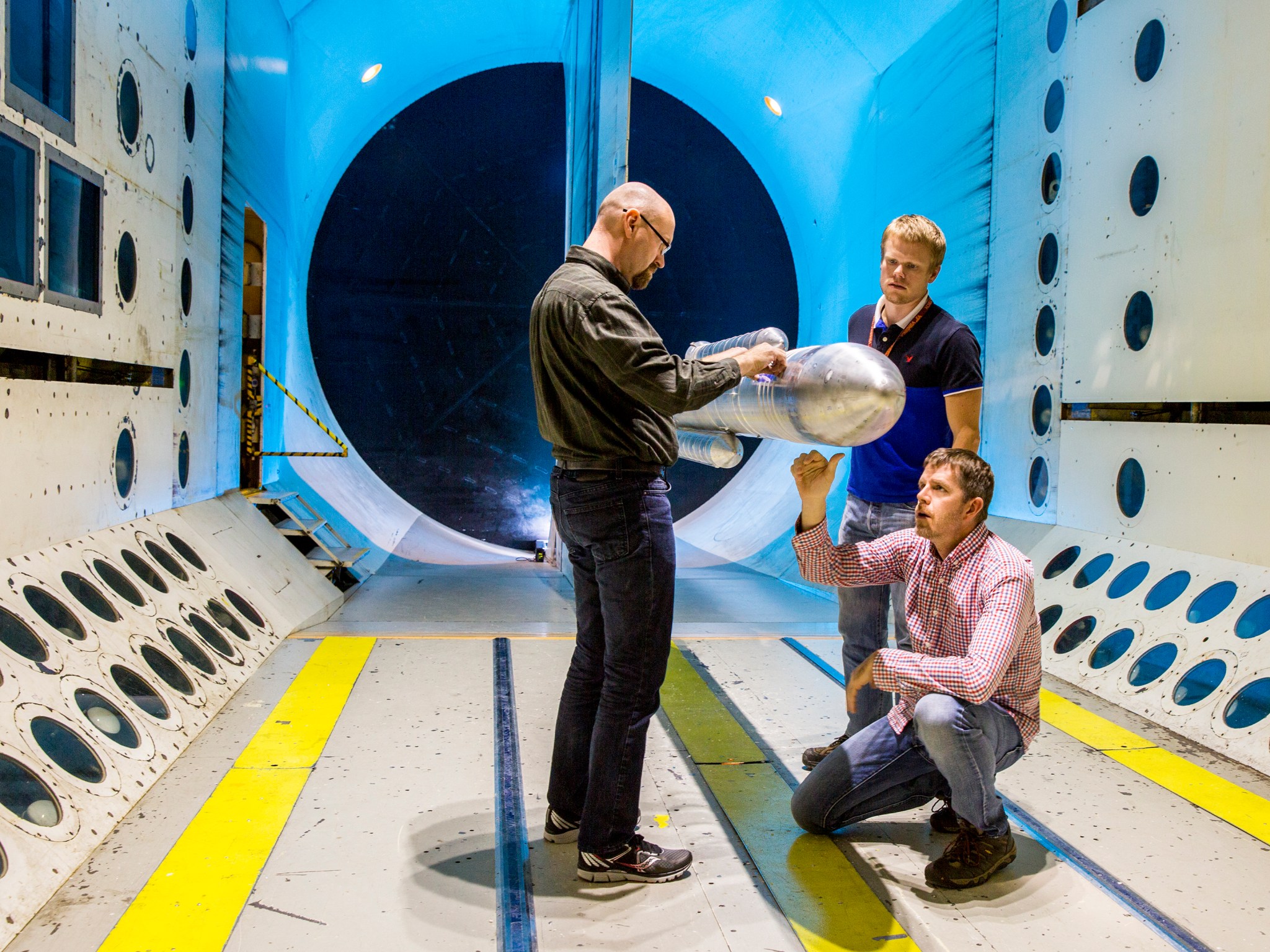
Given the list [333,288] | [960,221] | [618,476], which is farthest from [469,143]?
[618,476]

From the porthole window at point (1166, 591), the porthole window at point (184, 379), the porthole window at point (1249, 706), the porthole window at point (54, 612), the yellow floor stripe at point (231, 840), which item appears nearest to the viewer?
the yellow floor stripe at point (231, 840)

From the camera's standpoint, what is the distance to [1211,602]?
414 centimetres

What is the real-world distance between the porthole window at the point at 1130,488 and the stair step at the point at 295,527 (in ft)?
16.8

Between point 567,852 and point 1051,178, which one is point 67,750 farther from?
point 1051,178

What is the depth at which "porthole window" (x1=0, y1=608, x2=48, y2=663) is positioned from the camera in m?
3.05

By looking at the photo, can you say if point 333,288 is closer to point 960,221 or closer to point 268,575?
point 268,575

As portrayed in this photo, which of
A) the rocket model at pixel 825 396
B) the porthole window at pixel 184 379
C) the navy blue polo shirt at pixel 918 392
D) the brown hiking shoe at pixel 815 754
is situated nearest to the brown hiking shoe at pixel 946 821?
the brown hiking shoe at pixel 815 754

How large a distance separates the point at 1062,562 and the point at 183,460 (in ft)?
16.2

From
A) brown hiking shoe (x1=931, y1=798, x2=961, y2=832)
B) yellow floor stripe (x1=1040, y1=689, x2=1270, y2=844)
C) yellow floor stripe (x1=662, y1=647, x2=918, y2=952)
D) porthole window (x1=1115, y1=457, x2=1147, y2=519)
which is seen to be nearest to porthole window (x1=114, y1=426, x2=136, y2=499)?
yellow floor stripe (x1=662, y1=647, x2=918, y2=952)

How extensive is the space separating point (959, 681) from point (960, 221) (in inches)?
190

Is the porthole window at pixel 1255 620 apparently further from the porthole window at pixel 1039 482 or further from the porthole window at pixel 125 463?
the porthole window at pixel 125 463

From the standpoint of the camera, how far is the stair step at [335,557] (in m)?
6.57

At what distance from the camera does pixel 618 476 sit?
247cm

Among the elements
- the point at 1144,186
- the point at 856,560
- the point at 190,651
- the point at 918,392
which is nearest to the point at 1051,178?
the point at 1144,186
